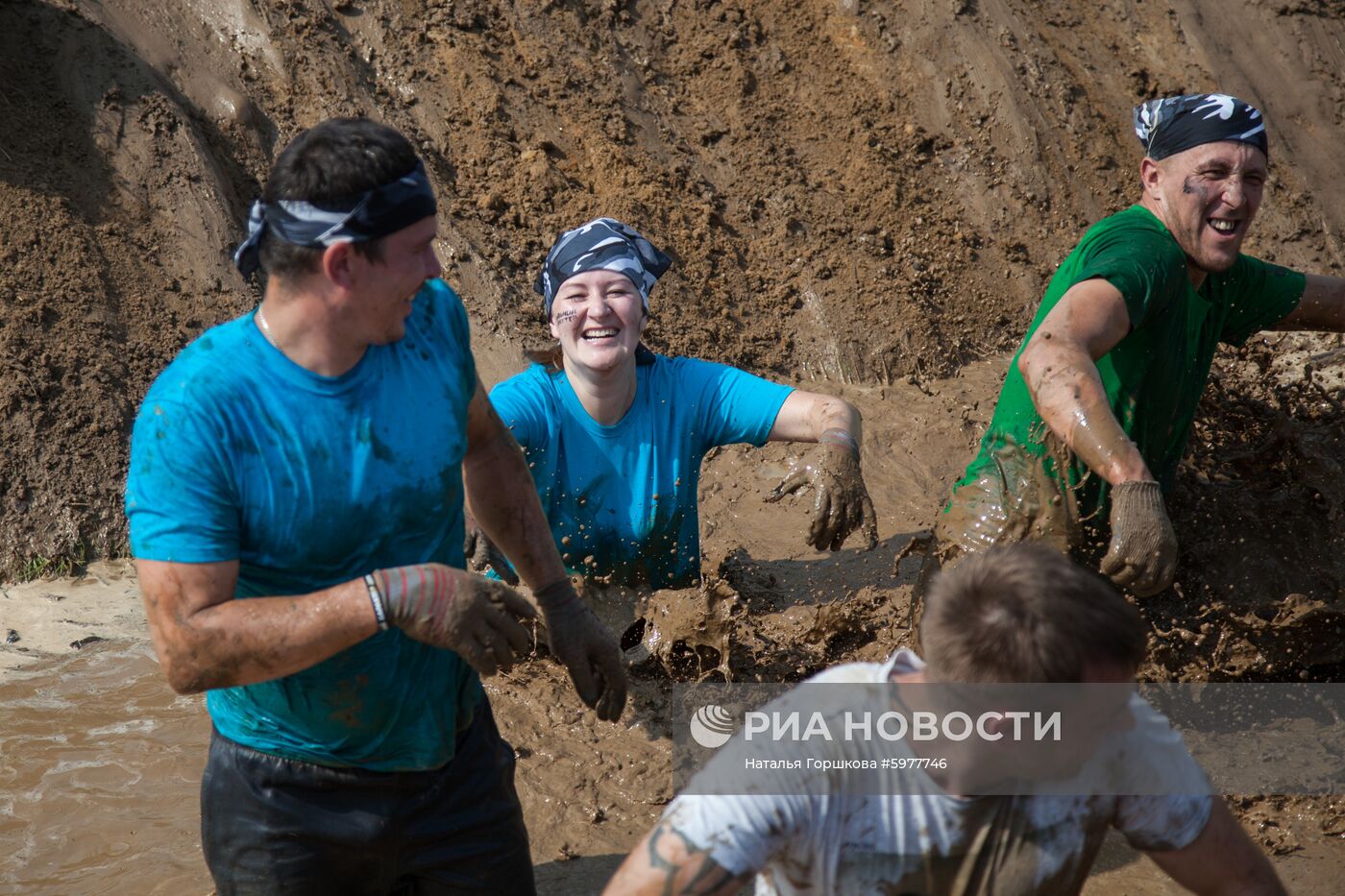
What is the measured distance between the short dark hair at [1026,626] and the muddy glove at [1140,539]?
1220 mm

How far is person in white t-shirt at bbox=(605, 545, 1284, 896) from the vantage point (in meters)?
1.72

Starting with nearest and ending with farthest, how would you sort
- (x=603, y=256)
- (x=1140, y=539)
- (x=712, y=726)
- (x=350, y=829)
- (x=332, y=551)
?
(x=332, y=551), (x=350, y=829), (x=1140, y=539), (x=603, y=256), (x=712, y=726)

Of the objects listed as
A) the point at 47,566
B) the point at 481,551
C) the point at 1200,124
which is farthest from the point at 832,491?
the point at 47,566

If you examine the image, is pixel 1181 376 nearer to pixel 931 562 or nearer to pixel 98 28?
pixel 931 562

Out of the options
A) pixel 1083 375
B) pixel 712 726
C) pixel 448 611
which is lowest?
pixel 712 726

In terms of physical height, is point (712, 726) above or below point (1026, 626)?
below

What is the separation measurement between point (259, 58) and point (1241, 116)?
211 inches

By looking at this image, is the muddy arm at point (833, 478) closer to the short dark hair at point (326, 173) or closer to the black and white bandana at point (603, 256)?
the black and white bandana at point (603, 256)

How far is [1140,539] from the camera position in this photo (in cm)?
293

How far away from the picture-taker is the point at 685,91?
296 inches

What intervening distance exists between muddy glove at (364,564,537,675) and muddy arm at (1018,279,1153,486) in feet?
5.15

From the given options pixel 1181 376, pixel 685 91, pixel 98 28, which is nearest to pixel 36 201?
pixel 98 28

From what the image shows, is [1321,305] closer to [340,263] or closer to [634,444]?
[634,444]

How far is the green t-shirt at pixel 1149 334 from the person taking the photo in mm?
3258
